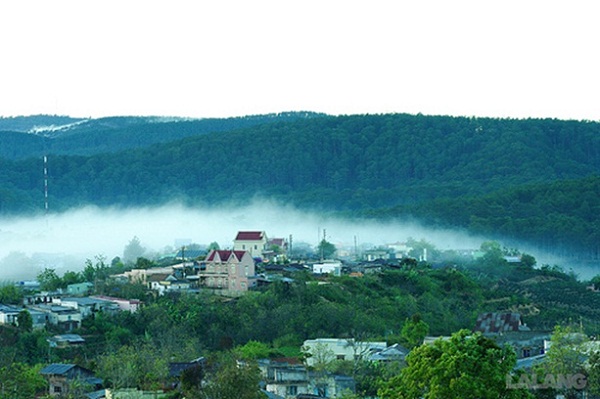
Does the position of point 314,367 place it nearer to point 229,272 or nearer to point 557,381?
point 557,381

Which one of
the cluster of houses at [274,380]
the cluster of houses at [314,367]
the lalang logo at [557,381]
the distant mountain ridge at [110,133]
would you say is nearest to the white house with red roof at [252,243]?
the cluster of houses at [314,367]

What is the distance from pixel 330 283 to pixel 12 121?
125359 mm

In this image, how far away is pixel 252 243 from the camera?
62.8 m

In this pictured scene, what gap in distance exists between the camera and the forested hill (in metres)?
114

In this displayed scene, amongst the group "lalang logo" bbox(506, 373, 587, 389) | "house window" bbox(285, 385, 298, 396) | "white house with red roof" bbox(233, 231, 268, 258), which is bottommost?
"house window" bbox(285, 385, 298, 396)

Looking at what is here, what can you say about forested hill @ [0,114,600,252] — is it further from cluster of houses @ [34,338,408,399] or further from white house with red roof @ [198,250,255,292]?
cluster of houses @ [34,338,408,399]

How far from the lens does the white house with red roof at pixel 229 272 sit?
4950 centimetres

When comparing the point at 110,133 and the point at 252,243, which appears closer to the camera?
the point at 252,243

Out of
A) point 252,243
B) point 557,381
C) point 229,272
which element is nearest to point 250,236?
point 252,243

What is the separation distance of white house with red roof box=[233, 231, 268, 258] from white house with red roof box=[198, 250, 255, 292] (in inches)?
440

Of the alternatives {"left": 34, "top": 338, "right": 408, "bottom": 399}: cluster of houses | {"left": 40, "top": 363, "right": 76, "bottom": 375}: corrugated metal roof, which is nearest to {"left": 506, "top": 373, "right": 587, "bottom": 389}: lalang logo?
{"left": 34, "top": 338, "right": 408, "bottom": 399}: cluster of houses

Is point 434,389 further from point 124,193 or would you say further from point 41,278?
point 124,193

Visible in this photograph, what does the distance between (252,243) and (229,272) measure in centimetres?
1293

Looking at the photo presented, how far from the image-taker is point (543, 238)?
273 ft
